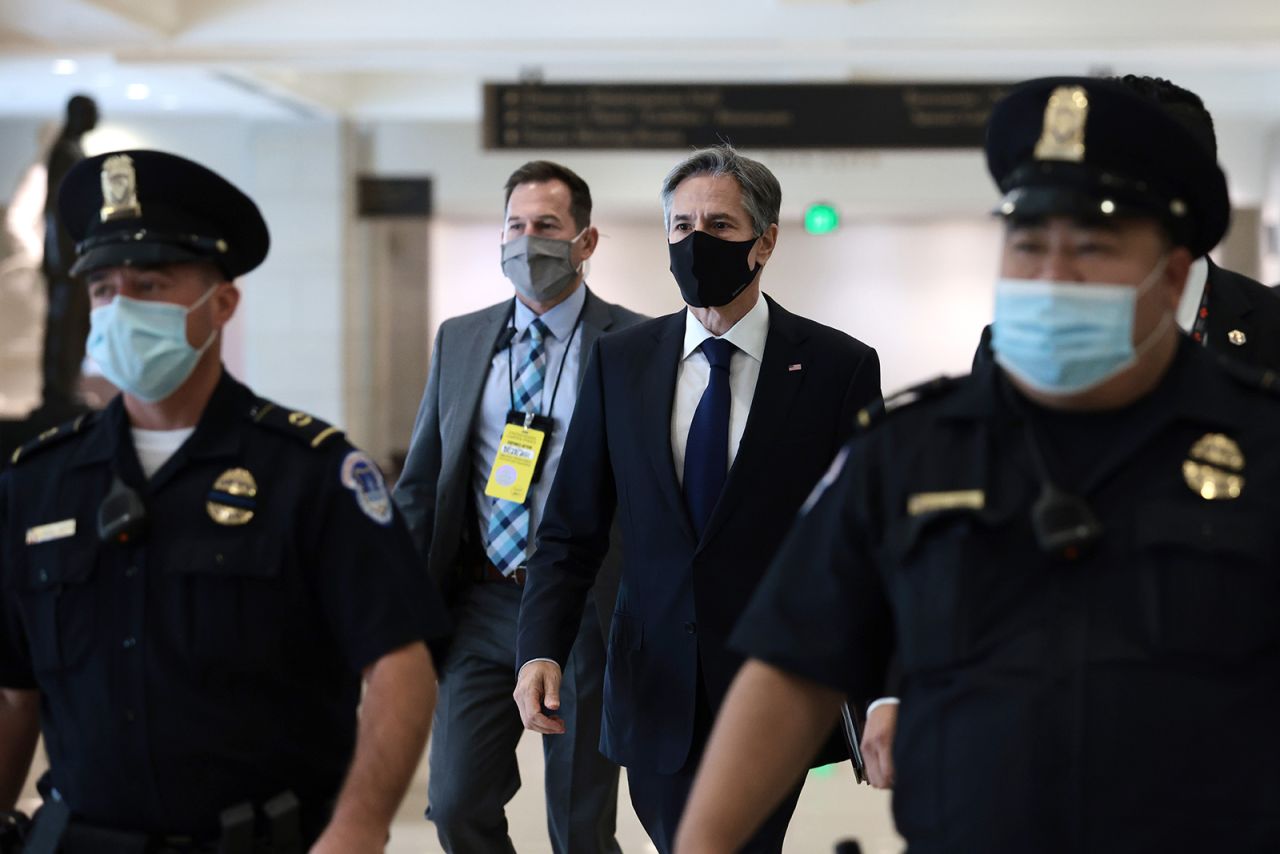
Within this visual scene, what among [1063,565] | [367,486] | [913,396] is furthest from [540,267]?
[1063,565]

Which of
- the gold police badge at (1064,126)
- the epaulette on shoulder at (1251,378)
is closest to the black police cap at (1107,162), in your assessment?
the gold police badge at (1064,126)

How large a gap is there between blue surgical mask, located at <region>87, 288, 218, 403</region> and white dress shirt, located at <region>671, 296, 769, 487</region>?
3.02ft

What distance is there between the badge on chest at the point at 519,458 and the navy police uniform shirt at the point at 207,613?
4.39 feet

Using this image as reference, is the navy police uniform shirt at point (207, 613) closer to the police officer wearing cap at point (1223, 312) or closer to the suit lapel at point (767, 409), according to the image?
the suit lapel at point (767, 409)

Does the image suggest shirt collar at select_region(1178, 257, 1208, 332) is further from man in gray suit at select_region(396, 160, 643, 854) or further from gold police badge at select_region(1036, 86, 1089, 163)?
man in gray suit at select_region(396, 160, 643, 854)

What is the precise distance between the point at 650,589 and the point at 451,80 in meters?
8.09

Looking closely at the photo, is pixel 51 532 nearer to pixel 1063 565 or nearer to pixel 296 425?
pixel 296 425

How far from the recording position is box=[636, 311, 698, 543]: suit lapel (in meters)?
2.57

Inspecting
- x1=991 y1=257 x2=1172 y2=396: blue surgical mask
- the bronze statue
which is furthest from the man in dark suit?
the bronze statue

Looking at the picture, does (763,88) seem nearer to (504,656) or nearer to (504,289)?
(504,289)

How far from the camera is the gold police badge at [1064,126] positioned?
5.23ft

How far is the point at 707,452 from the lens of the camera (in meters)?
2.59

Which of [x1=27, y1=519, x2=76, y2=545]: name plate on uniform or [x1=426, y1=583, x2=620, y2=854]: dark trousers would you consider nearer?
[x1=27, y1=519, x2=76, y2=545]: name plate on uniform

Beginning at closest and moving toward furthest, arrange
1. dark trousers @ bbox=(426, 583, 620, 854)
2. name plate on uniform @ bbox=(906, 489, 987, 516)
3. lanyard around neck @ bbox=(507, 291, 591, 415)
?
name plate on uniform @ bbox=(906, 489, 987, 516) → dark trousers @ bbox=(426, 583, 620, 854) → lanyard around neck @ bbox=(507, 291, 591, 415)
